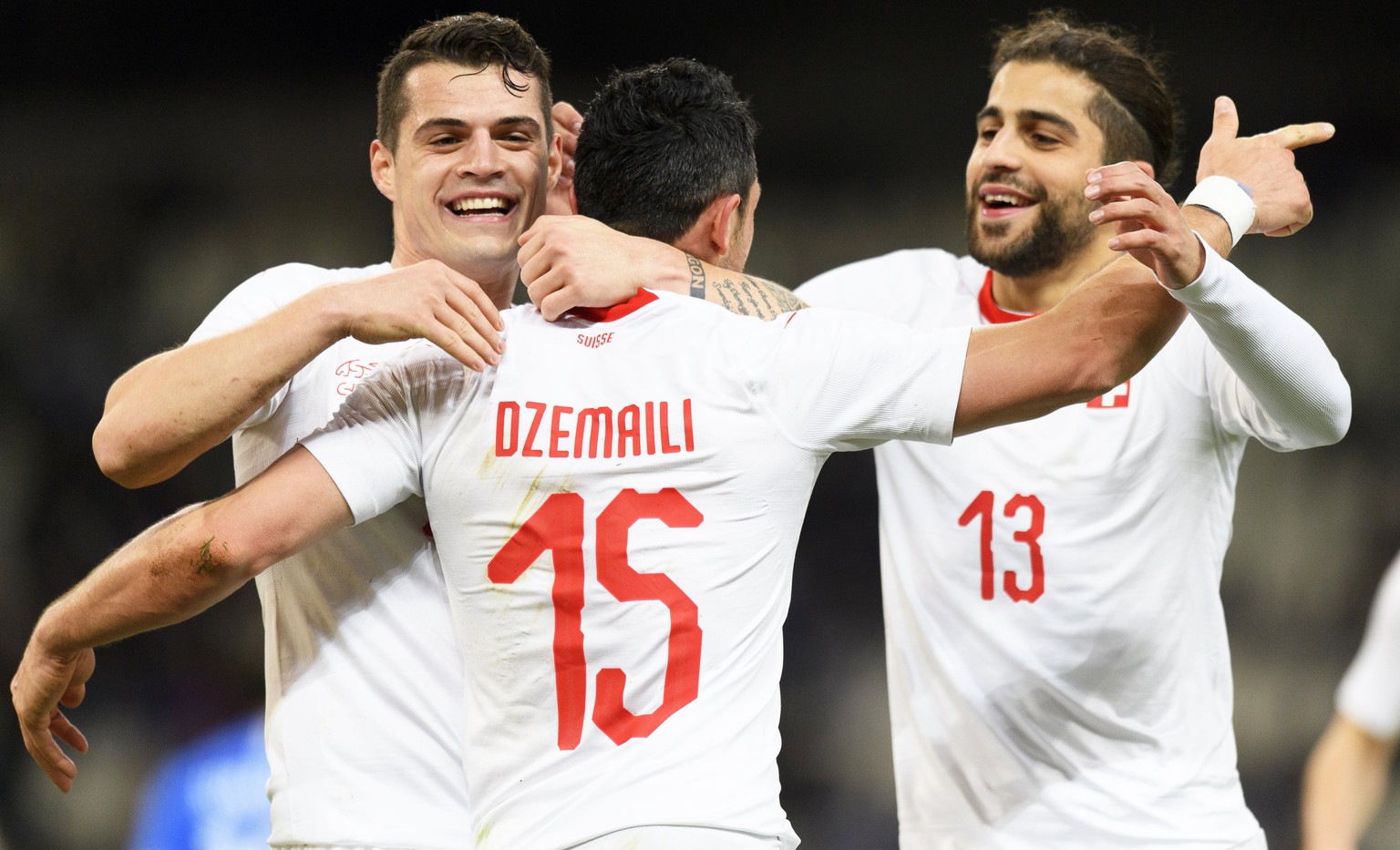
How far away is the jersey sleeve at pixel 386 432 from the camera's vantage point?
198 centimetres

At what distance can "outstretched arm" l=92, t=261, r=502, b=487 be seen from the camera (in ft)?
6.39

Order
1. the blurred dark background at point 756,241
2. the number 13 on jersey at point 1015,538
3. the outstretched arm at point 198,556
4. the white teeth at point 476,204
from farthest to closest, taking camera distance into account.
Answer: the blurred dark background at point 756,241 < the number 13 on jersey at point 1015,538 < the white teeth at point 476,204 < the outstretched arm at point 198,556

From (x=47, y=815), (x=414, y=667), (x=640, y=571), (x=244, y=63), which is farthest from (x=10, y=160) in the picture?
(x=640, y=571)

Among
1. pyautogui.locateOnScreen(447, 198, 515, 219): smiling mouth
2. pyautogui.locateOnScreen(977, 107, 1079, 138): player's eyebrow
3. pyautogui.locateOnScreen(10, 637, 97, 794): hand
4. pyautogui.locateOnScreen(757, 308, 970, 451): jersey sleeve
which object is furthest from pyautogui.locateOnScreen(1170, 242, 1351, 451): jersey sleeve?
pyautogui.locateOnScreen(10, 637, 97, 794): hand

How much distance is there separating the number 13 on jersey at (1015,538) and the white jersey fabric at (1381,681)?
1025 millimetres

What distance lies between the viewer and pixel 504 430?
195 centimetres

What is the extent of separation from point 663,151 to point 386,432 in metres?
0.61

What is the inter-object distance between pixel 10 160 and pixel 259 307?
4.34 m

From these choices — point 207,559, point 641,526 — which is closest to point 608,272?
point 641,526

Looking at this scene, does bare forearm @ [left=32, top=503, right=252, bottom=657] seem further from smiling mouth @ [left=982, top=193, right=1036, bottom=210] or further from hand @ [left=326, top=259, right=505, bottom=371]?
smiling mouth @ [left=982, top=193, right=1036, bottom=210]

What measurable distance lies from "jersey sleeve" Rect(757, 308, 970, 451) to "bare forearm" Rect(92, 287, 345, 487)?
0.66m

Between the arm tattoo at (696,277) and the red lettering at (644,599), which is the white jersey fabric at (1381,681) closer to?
the red lettering at (644,599)

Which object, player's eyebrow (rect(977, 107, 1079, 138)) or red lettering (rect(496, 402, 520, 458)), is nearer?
red lettering (rect(496, 402, 520, 458))

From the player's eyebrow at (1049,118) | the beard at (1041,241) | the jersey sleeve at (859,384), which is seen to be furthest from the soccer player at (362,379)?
the player's eyebrow at (1049,118)
